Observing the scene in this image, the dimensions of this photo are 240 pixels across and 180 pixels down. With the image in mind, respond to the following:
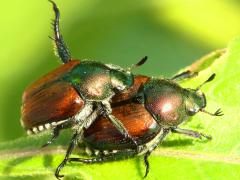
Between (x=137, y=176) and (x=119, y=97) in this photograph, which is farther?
(x=119, y=97)

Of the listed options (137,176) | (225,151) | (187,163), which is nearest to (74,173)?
(137,176)

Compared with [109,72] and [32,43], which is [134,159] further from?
[32,43]

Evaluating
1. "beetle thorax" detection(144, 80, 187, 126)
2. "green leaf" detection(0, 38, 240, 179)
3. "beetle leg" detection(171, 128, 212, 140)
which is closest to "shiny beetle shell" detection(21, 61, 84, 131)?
"green leaf" detection(0, 38, 240, 179)

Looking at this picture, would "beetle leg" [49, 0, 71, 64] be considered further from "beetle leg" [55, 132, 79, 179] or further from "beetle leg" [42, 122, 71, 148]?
"beetle leg" [55, 132, 79, 179]

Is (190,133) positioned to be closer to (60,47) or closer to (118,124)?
(118,124)

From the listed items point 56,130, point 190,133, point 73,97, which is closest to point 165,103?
point 190,133

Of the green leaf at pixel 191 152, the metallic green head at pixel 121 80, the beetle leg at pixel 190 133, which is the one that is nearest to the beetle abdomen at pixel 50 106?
the green leaf at pixel 191 152
